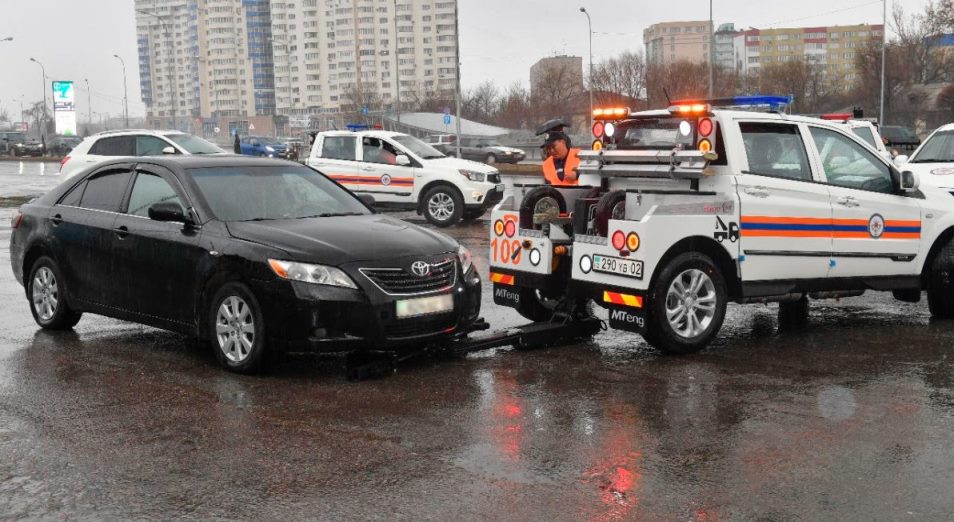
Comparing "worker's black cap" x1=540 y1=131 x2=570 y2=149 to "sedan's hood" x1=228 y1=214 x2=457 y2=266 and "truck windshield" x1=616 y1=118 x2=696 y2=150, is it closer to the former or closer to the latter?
"truck windshield" x1=616 y1=118 x2=696 y2=150

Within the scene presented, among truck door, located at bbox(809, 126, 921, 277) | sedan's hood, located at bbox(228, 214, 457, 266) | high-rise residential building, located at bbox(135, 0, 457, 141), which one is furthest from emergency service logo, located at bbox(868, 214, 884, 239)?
high-rise residential building, located at bbox(135, 0, 457, 141)

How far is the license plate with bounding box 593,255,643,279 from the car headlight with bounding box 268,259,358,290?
1940mm

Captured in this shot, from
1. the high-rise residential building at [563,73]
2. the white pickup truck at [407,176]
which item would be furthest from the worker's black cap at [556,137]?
the high-rise residential building at [563,73]

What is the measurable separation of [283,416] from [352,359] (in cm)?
111

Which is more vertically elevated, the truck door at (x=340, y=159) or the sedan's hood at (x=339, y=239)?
the truck door at (x=340, y=159)

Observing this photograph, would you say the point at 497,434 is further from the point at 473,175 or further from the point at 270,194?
the point at 473,175

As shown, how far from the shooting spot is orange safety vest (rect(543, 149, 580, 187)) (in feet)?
29.2

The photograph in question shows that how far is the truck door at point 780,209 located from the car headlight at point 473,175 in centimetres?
1098

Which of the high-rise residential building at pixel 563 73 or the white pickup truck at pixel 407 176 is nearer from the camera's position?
the white pickup truck at pixel 407 176

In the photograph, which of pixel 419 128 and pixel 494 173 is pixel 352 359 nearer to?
pixel 494 173

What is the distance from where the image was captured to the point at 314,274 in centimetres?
667

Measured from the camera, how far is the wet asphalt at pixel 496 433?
444 cm

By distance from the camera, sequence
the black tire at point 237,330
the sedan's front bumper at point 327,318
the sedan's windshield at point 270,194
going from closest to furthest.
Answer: the sedan's front bumper at point 327,318, the black tire at point 237,330, the sedan's windshield at point 270,194

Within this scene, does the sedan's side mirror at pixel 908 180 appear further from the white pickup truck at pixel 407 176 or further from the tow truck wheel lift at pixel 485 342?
the white pickup truck at pixel 407 176
